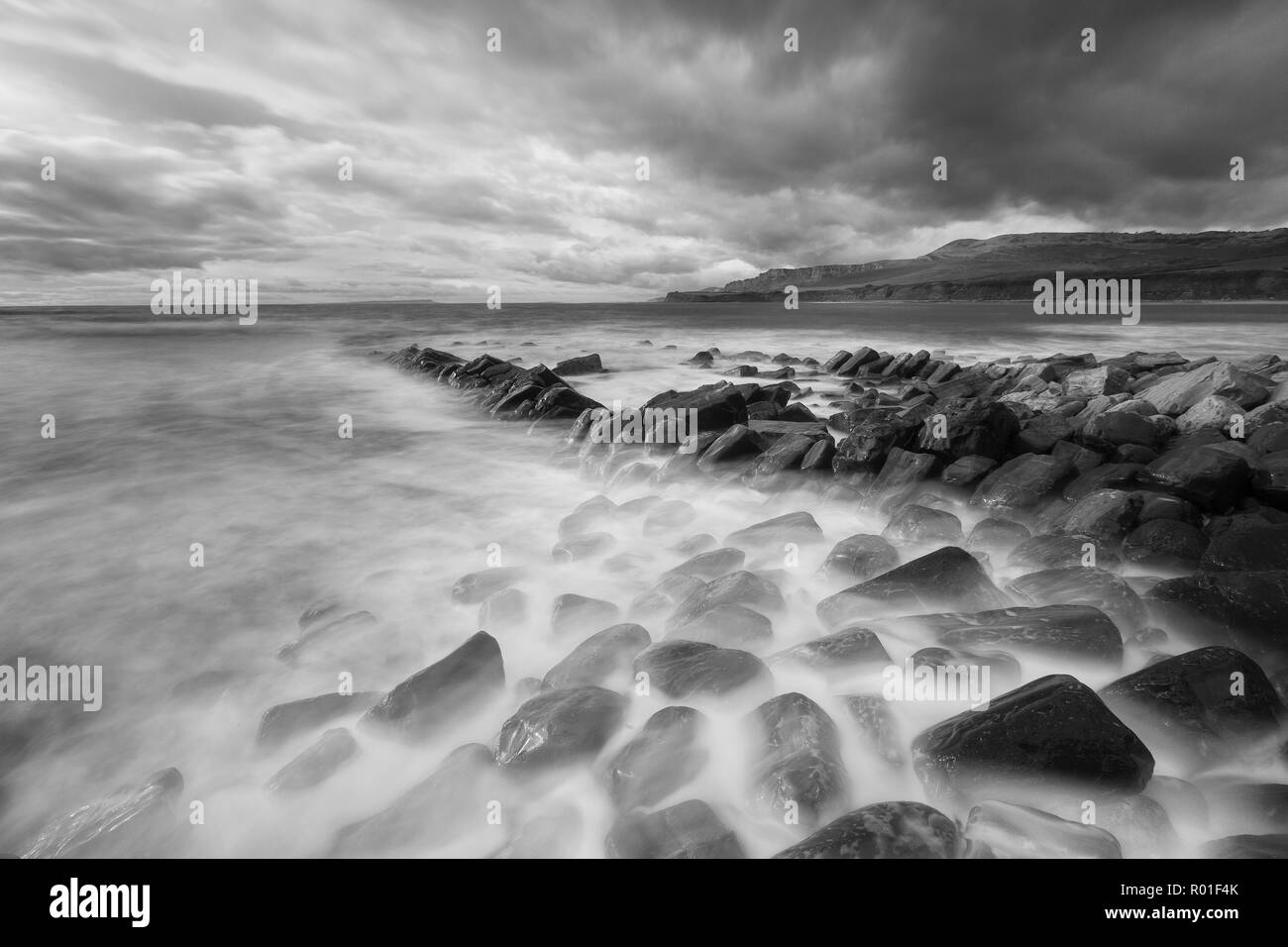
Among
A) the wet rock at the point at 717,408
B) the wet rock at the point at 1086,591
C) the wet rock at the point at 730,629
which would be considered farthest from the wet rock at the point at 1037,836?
the wet rock at the point at 717,408

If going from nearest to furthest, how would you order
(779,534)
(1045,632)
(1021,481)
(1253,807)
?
(1253,807) < (1045,632) < (779,534) < (1021,481)

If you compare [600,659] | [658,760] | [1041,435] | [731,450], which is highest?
[1041,435]

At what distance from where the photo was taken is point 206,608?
5.06 m

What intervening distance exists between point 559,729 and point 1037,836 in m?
2.31

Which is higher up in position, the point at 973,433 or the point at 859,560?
the point at 973,433

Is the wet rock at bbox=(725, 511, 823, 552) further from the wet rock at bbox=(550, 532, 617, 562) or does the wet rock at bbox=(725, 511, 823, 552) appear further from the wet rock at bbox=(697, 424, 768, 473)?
the wet rock at bbox=(697, 424, 768, 473)

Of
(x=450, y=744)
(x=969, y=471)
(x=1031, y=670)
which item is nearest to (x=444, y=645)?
(x=450, y=744)

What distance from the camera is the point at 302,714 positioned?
3.57 m

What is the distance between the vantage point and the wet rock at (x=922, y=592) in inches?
167

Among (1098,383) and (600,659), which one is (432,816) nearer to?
(600,659)

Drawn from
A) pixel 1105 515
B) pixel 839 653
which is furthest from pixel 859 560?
pixel 1105 515

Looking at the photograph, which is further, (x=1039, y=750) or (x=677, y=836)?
(x=1039, y=750)
